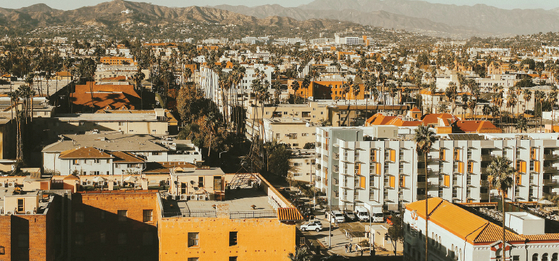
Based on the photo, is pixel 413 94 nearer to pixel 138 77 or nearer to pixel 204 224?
pixel 138 77

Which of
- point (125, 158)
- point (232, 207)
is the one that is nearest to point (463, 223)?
point (232, 207)

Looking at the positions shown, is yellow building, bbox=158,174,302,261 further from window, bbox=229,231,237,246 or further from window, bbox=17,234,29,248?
window, bbox=17,234,29,248

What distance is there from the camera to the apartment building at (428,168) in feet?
237

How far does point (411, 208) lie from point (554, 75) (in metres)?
158

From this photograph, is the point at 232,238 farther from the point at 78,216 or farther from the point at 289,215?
the point at 78,216

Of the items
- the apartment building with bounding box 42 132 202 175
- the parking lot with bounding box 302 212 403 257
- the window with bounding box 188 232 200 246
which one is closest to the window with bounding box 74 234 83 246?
the window with bounding box 188 232 200 246

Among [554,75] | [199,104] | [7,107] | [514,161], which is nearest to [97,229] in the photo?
[514,161]

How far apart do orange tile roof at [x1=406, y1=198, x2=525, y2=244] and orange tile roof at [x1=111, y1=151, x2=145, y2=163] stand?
94.7 feet

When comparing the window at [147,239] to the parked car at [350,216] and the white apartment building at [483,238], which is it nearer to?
the white apartment building at [483,238]

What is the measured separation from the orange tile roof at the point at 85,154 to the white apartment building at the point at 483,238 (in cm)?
3357

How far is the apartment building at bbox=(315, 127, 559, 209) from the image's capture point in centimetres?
7219

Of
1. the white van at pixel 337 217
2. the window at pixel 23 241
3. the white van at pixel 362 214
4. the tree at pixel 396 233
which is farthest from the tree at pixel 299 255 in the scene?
the white van at pixel 362 214

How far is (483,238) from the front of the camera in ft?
146

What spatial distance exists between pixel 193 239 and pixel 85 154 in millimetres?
41189
